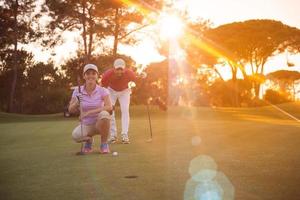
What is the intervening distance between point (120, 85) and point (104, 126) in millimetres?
2667

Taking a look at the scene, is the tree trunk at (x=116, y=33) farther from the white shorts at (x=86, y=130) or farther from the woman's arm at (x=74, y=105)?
the woman's arm at (x=74, y=105)

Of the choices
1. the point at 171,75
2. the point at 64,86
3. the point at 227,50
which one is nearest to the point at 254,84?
the point at 227,50

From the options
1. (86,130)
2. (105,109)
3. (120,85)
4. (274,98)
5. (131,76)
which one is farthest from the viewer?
(274,98)

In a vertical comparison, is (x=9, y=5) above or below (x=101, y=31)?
above

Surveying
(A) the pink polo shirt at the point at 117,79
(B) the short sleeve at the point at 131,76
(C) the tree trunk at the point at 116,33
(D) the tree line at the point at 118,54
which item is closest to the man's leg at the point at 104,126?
(A) the pink polo shirt at the point at 117,79

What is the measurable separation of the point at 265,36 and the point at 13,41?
31339 mm

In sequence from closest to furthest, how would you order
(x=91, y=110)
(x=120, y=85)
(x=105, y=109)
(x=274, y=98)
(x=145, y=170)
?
(x=145, y=170)
(x=105, y=109)
(x=91, y=110)
(x=120, y=85)
(x=274, y=98)

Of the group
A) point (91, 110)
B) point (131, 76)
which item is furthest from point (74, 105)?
point (131, 76)

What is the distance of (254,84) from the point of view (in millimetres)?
61594

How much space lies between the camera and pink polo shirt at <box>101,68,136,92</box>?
11042 millimetres

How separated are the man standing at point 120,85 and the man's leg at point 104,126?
2.06 metres

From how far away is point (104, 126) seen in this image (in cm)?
874

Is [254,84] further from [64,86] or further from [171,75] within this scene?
[64,86]

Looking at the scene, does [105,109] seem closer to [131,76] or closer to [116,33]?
[131,76]
